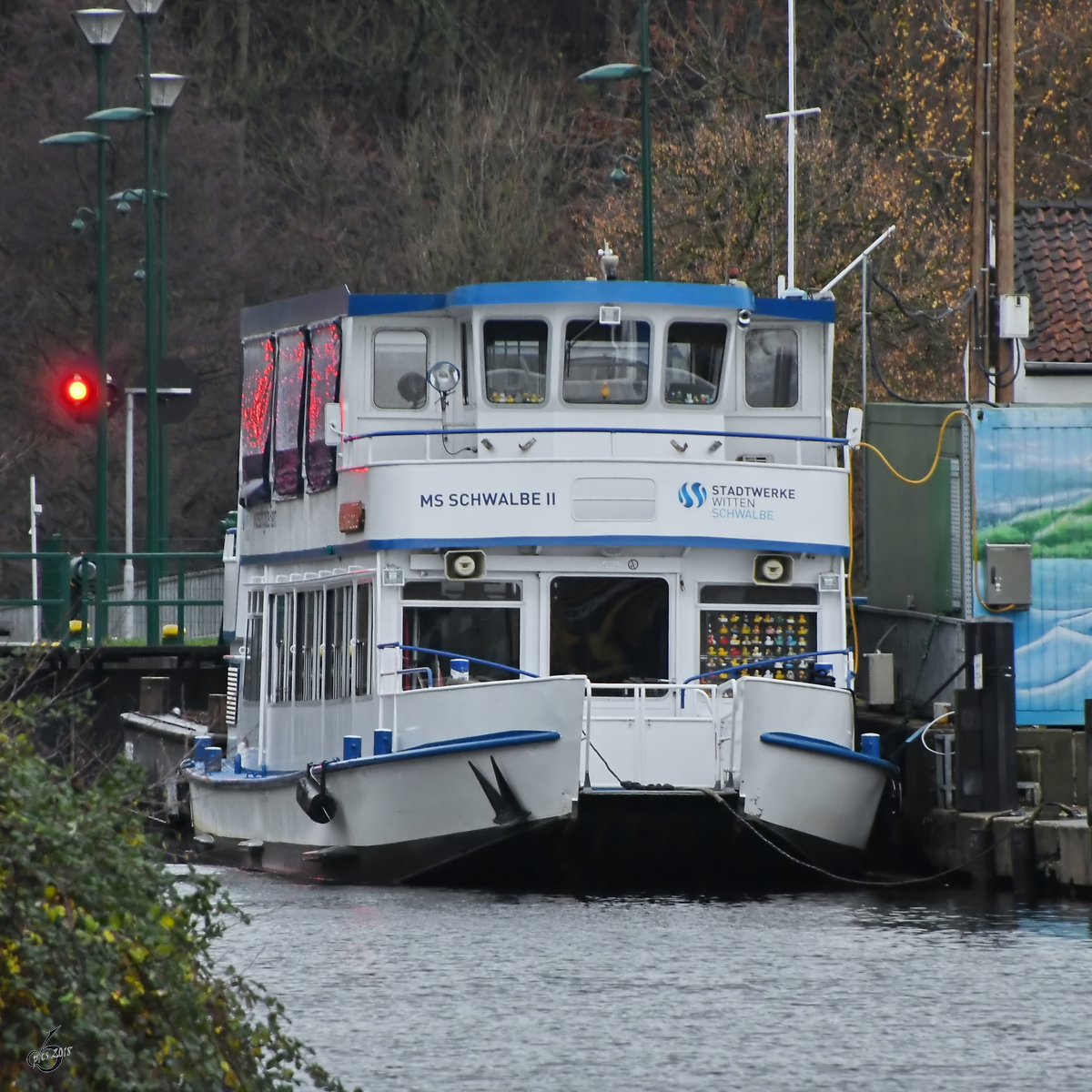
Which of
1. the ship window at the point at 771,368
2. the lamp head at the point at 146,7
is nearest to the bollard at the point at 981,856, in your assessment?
the ship window at the point at 771,368

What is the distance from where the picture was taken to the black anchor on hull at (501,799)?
1956 centimetres

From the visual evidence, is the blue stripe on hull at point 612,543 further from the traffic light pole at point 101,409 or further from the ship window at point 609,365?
the traffic light pole at point 101,409

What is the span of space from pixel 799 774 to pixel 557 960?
12.1 feet

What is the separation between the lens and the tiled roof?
3059cm

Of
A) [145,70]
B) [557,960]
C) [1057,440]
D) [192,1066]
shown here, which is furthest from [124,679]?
[192,1066]

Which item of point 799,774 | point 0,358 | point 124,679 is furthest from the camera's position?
point 0,358

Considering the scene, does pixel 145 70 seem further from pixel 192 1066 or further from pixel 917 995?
pixel 192 1066

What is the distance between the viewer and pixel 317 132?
51531 millimetres

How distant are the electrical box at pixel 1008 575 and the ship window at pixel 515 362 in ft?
13.9

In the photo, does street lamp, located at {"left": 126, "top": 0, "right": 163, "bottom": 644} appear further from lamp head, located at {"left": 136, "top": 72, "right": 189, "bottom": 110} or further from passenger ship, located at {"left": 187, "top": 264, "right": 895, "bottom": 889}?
passenger ship, located at {"left": 187, "top": 264, "right": 895, "bottom": 889}

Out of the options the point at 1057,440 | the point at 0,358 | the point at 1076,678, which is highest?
the point at 0,358

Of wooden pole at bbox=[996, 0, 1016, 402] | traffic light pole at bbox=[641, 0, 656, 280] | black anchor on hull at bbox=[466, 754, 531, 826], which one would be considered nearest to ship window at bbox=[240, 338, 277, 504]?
black anchor on hull at bbox=[466, 754, 531, 826]

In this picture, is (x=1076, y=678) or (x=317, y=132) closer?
(x=1076, y=678)

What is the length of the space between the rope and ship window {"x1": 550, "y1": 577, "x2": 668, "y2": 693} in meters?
1.60
